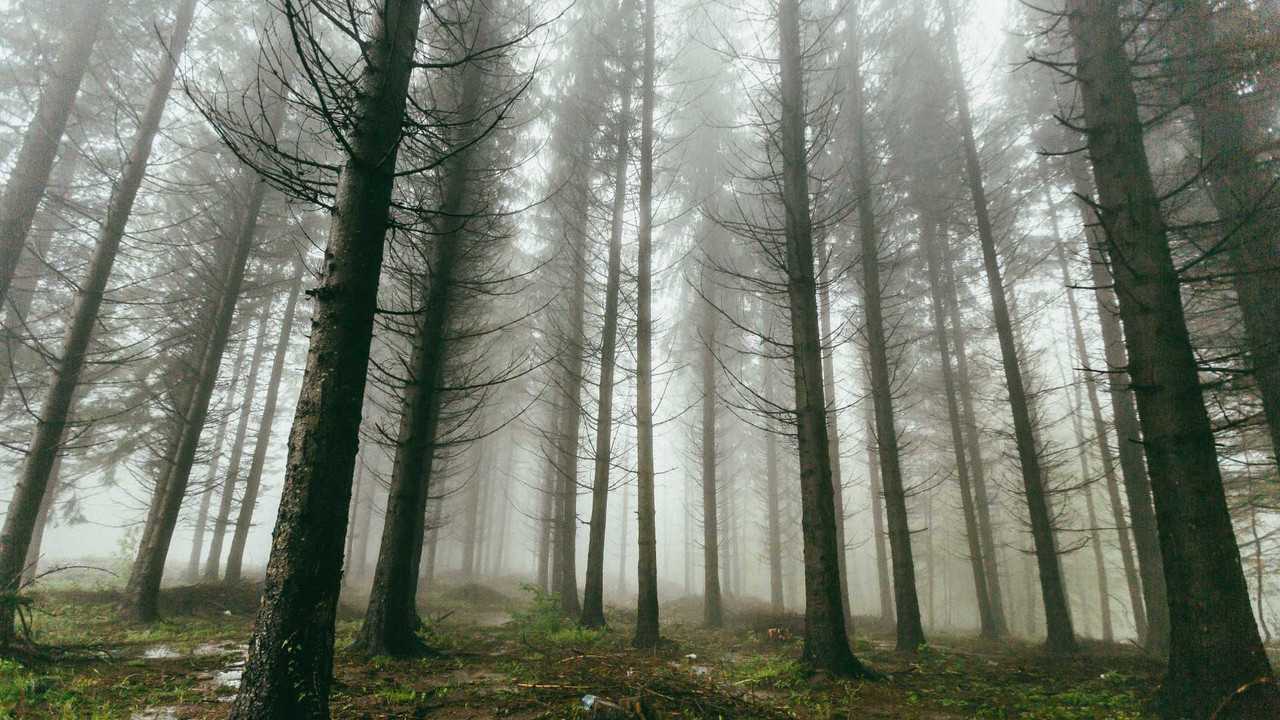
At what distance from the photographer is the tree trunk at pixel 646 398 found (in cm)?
739

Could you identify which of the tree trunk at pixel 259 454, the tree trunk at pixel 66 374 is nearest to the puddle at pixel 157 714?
the tree trunk at pixel 66 374

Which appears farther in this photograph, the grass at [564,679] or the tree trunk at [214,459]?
the tree trunk at [214,459]

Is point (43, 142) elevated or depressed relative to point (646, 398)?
elevated

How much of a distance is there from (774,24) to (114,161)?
1542 centimetres

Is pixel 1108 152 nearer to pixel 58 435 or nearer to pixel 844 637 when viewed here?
pixel 844 637

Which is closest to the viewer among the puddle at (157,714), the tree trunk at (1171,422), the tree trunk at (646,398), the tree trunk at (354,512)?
the puddle at (157,714)

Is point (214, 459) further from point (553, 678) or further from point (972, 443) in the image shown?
point (972, 443)

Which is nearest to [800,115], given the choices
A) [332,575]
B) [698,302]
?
[332,575]

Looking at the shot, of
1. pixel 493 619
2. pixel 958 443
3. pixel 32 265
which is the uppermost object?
pixel 32 265

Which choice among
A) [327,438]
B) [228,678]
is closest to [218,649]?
[228,678]

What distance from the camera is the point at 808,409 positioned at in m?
5.77

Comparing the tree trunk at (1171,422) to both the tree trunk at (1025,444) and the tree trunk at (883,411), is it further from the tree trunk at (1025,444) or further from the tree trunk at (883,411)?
the tree trunk at (1025,444)

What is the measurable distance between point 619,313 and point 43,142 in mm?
9407

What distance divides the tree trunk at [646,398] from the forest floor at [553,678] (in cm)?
63
